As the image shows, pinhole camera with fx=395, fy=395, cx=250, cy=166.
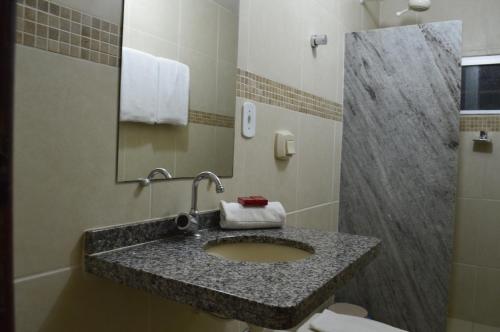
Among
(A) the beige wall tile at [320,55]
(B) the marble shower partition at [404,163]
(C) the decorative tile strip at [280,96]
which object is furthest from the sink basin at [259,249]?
(B) the marble shower partition at [404,163]

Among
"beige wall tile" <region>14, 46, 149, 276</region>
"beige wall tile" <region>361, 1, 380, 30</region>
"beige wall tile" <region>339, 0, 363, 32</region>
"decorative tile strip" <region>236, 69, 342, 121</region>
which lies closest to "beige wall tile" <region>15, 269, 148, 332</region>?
"beige wall tile" <region>14, 46, 149, 276</region>

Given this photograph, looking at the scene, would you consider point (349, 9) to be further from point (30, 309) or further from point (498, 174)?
point (30, 309)

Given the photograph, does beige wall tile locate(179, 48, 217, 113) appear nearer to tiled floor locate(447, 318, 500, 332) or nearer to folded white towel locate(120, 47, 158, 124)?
folded white towel locate(120, 47, 158, 124)

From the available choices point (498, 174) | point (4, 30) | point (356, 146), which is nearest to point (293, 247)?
point (4, 30)

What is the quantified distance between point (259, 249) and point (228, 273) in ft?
1.43

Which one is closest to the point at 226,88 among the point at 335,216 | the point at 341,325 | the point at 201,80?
the point at 201,80

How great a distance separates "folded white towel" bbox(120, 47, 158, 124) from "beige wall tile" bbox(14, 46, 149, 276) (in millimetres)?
33

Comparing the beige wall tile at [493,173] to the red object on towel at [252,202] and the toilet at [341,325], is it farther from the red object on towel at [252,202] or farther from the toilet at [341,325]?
the red object on towel at [252,202]

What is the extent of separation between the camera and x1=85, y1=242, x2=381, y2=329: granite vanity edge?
67 cm

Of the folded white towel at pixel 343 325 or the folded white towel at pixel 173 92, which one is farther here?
the folded white towel at pixel 343 325

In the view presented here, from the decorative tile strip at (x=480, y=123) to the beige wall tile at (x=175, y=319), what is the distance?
7.58 ft

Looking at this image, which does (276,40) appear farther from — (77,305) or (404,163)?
(77,305)

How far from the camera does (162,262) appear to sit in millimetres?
904

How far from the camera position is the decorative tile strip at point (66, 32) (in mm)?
811
